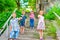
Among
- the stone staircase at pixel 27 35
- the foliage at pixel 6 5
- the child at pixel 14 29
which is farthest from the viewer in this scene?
the foliage at pixel 6 5

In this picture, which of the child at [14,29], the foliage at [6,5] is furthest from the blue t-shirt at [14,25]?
the foliage at [6,5]

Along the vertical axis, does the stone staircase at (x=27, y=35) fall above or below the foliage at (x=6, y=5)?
below

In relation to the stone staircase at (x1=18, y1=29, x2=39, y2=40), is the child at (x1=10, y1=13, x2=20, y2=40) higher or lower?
higher

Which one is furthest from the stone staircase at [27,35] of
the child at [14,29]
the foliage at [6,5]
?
the foliage at [6,5]

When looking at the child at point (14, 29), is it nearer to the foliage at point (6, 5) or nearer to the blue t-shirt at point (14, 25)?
the blue t-shirt at point (14, 25)

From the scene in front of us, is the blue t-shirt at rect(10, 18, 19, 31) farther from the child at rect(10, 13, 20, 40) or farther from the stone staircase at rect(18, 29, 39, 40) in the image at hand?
the stone staircase at rect(18, 29, 39, 40)

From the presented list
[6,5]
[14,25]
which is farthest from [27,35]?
[6,5]

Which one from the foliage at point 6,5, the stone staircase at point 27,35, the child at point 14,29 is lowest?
the stone staircase at point 27,35

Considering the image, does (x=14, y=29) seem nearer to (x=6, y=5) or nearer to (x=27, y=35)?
(x=27, y=35)

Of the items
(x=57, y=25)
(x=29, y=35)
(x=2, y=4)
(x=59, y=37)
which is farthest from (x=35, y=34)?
(x=2, y=4)

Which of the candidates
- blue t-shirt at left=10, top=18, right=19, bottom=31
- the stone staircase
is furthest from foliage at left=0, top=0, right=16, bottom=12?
A: blue t-shirt at left=10, top=18, right=19, bottom=31

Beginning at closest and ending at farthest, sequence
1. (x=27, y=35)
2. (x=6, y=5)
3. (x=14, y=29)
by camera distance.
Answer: (x=14, y=29) < (x=27, y=35) < (x=6, y=5)

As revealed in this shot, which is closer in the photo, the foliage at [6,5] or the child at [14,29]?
the child at [14,29]

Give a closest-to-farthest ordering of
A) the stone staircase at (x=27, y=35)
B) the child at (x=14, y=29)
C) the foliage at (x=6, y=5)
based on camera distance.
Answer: the child at (x=14, y=29) → the stone staircase at (x=27, y=35) → the foliage at (x=6, y=5)
